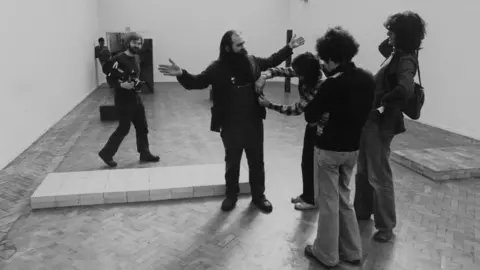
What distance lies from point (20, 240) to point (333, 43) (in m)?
2.60

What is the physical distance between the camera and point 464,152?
199 inches

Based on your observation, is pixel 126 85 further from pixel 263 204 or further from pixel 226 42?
pixel 263 204

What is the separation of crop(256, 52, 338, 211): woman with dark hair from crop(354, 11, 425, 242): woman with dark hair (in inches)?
16.5

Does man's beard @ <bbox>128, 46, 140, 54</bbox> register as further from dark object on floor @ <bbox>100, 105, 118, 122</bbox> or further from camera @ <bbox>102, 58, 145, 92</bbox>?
dark object on floor @ <bbox>100, 105, 118, 122</bbox>

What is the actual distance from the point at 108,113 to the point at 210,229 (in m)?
4.60

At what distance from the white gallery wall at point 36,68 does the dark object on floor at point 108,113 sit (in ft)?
2.38

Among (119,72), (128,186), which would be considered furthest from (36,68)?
(128,186)

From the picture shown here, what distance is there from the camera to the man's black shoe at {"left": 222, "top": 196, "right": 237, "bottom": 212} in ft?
11.4

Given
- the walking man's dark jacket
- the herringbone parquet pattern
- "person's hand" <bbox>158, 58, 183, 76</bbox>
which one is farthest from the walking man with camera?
"person's hand" <bbox>158, 58, 183, 76</bbox>

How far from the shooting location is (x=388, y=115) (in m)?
2.77

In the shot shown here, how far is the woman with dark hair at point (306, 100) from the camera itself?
2.83 metres

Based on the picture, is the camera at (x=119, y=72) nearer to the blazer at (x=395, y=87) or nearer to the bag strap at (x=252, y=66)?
the bag strap at (x=252, y=66)

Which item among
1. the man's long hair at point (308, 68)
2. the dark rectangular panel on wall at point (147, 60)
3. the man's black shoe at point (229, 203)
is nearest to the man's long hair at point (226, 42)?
the man's long hair at point (308, 68)

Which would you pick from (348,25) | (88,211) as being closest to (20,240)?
(88,211)
